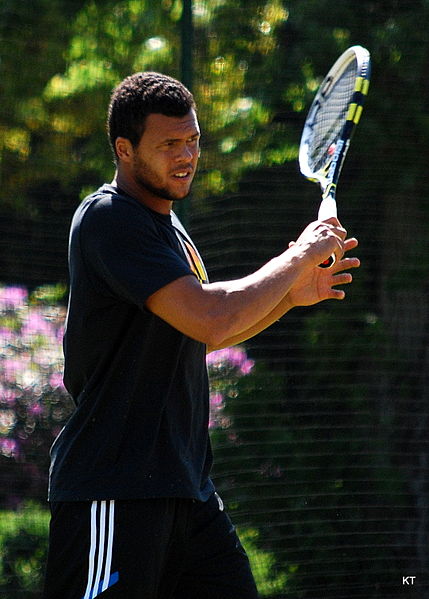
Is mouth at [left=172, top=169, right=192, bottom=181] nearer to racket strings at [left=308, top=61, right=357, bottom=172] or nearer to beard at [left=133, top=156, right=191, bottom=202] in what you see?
Answer: beard at [left=133, top=156, right=191, bottom=202]

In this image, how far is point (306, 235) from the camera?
2.81 m

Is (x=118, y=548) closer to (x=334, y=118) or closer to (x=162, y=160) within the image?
(x=162, y=160)

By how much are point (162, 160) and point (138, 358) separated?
0.53m

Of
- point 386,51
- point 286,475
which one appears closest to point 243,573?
point 286,475

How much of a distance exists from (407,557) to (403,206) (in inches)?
60.3

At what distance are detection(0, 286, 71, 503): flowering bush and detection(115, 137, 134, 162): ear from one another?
5.74 feet

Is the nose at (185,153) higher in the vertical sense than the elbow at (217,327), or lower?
higher

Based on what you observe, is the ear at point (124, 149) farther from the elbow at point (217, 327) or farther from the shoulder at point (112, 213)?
the elbow at point (217, 327)

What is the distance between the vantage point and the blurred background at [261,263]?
442 cm

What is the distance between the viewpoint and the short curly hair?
272 centimetres

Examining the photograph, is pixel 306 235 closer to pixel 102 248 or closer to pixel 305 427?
pixel 102 248

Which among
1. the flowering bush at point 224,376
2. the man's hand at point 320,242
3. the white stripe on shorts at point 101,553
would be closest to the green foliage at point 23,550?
the flowering bush at point 224,376

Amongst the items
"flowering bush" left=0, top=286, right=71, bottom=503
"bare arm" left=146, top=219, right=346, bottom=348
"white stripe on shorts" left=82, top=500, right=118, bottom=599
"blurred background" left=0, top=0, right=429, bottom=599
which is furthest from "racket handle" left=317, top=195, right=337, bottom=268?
"flowering bush" left=0, top=286, right=71, bottom=503

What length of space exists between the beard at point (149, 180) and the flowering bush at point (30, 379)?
70.2 inches
